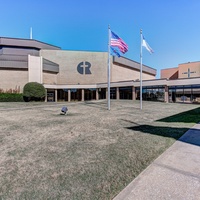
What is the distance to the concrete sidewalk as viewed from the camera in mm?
2654

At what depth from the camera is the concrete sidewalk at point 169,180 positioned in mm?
2654

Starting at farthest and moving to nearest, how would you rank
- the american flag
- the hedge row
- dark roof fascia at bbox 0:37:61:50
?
dark roof fascia at bbox 0:37:61:50
the hedge row
the american flag

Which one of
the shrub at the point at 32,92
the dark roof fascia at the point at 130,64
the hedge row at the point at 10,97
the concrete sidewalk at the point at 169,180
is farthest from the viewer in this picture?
the dark roof fascia at the point at 130,64

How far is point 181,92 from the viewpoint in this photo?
90.4 ft

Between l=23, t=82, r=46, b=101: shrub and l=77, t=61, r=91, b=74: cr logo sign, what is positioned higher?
l=77, t=61, r=91, b=74: cr logo sign

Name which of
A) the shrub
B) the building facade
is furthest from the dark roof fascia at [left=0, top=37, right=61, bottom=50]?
the shrub

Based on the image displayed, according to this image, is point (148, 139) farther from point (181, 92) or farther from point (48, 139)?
point (181, 92)

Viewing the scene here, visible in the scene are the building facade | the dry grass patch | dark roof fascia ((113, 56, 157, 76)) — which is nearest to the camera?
the dry grass patch

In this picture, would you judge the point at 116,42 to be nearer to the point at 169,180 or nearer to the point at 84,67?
the point at 169,180

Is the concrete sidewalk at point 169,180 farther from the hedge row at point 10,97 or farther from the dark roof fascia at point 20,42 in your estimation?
the dark roof fascia at point 20,42

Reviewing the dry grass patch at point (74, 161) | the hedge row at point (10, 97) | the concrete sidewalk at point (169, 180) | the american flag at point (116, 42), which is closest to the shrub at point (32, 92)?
the hedge row at point (10, 97)

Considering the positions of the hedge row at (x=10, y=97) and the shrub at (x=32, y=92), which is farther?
the shrub at (x=32, y=92)

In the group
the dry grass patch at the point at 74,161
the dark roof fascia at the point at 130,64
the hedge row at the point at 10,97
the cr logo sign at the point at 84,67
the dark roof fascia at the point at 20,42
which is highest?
the dark roof fascia at the point at 20,42

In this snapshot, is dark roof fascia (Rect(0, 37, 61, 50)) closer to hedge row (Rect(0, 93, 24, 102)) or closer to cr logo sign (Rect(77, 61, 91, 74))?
cr logo sign (Rect(77, 61, 91, 74))
